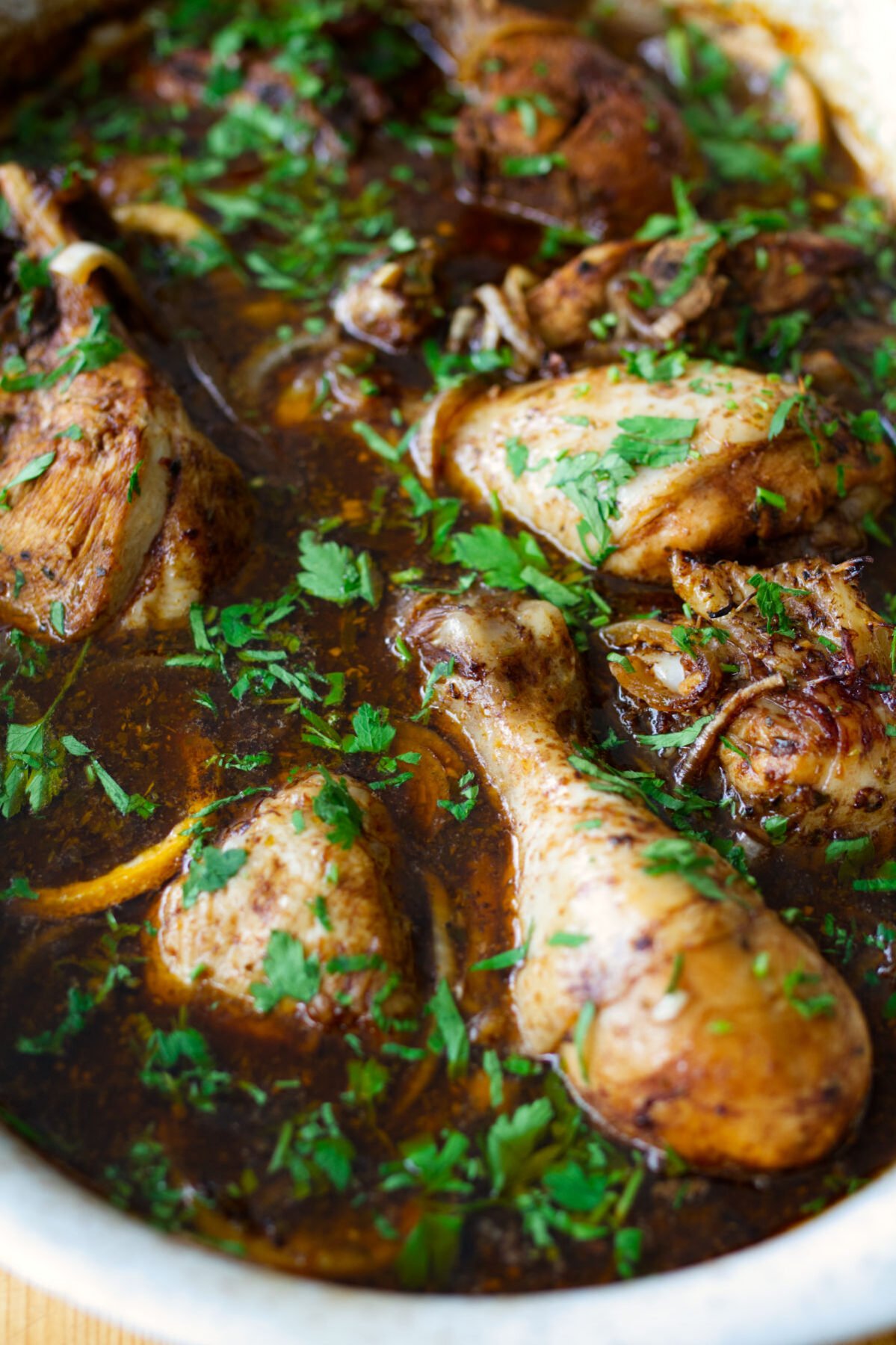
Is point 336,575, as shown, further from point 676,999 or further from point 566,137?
point 566,137

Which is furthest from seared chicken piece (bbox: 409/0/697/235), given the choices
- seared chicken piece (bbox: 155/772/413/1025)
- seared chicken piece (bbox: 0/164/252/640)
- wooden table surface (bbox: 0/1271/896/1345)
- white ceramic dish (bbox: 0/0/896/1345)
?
wooden table surface (bbox: 0/1271/896/1345)

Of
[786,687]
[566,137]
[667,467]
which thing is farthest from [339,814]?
[566,137]

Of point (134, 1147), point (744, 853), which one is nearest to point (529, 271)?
point (744, 853)

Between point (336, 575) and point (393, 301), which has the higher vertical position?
point (393, 301)

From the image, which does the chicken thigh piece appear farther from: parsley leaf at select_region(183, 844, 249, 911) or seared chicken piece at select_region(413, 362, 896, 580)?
seared chicken piece at select_region(413, 362, 896, 580)

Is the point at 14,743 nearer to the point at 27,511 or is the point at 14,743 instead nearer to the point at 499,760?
the point at 27,511
